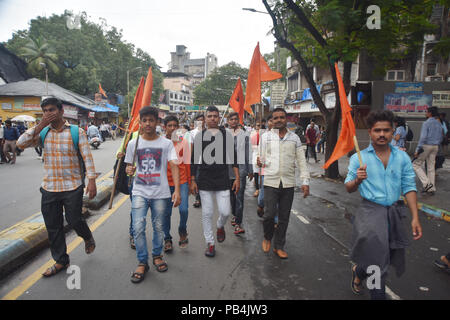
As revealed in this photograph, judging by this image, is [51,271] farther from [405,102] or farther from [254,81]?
[405,102]

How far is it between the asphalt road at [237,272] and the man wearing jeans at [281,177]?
0.34 m

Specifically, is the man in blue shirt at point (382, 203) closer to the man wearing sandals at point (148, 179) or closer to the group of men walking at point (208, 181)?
the group of men walking at point (208, 181)

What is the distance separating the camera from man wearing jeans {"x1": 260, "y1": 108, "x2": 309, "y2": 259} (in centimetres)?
384

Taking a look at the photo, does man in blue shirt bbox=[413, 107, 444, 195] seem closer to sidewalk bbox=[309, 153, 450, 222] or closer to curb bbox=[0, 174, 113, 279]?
sidewalk bbox=[309, 153, 450, 222]

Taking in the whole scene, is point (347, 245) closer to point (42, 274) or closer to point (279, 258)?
point (279, 258)

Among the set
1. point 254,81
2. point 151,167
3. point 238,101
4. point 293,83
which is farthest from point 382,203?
point 293,83

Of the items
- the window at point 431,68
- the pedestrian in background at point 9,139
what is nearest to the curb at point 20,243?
the pedestrian in background at point 9,139

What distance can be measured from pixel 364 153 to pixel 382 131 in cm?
24

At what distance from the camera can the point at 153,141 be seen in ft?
11.2

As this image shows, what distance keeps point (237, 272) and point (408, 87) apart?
16353 millimetres

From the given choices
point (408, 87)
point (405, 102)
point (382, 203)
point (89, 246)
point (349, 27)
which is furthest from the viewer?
point (405, 102)

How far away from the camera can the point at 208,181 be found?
3834mm

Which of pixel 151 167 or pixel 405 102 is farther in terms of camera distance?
pixel 405 102

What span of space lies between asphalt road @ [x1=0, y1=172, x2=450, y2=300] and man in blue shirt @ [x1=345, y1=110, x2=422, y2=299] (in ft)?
1.87
